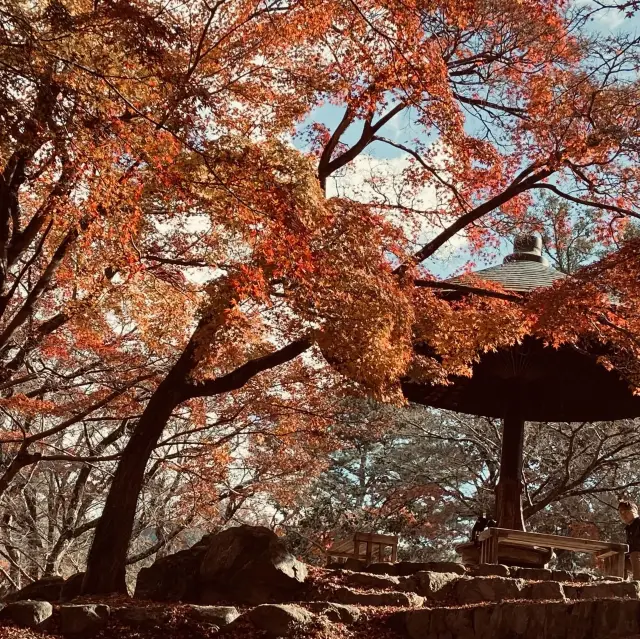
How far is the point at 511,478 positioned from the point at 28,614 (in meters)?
→ 7.25

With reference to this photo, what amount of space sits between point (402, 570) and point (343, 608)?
7.90ft

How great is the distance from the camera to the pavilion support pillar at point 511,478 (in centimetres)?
1093

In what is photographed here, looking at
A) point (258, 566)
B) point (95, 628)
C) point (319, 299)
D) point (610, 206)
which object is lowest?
point (95, 628)

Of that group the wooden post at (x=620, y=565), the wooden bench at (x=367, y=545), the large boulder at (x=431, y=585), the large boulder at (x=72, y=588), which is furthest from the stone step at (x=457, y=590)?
the large boulder at (x=72, y=588)

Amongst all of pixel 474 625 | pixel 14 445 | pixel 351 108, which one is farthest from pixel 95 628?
pixel 14 445

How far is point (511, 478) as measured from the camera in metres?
11.1

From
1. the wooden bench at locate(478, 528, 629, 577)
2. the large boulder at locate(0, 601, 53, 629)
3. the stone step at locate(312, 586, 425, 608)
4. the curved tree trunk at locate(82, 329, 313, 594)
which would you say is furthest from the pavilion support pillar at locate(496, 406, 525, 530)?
the large boulder at locate(0, 601, 53, 629)

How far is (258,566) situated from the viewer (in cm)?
860

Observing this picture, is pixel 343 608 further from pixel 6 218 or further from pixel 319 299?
pixel 6 218

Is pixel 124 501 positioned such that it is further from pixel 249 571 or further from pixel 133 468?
pixel 249 571

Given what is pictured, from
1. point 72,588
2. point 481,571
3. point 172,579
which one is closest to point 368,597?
point 481,571

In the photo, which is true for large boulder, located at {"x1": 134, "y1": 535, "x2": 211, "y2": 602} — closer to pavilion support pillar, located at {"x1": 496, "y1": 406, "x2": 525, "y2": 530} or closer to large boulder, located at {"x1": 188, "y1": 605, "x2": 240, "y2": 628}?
large boulder, located at {"x1": 188, "y1": 605, "x2": 240, "y2": 628}

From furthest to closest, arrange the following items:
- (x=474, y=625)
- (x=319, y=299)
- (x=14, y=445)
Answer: (x=14, y=445)
(x=319, y=299)
(x=474, y=625)

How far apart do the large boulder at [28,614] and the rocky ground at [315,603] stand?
0.01m
